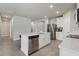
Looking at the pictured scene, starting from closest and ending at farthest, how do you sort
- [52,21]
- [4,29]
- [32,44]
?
[32,44]
[52,21]
[4,29]

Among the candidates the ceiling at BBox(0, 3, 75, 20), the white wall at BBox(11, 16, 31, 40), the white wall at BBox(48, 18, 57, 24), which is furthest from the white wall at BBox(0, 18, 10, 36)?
the ceiling at BBox(0, 3, 75, 20)

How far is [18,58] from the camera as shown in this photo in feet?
3.33

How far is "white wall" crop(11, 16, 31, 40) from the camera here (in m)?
8.21

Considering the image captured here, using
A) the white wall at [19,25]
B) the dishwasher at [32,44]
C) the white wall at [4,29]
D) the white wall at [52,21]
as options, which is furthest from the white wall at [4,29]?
the dishwasher at [32,44]

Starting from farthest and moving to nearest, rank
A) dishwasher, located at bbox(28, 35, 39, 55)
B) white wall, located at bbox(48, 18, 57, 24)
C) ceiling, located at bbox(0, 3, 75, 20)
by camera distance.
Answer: white wall, located at bbox(48, 18, 57, 24) → ceiling, located at bbox(0, 3, 75, 20) → dishwasher, located at bbox(28, 35, 39, 55)

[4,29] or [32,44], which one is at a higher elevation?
[4,29]

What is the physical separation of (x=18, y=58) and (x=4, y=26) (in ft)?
41.1

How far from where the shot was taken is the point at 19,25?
856 cm

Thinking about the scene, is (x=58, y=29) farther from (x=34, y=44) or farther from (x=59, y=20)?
(x=34, y=44)

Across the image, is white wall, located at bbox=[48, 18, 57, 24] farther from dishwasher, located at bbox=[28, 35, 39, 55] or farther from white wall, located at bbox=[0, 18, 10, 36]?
white wall, located at bbox=[0, 18, 10, 36]

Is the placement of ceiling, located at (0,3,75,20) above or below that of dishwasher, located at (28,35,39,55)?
above

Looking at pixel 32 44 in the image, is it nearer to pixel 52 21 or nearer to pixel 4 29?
pixel 52 21

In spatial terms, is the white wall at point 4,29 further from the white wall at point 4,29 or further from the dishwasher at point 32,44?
the dishwasher at point 32,44

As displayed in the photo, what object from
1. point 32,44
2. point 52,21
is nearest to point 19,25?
point 52,21
